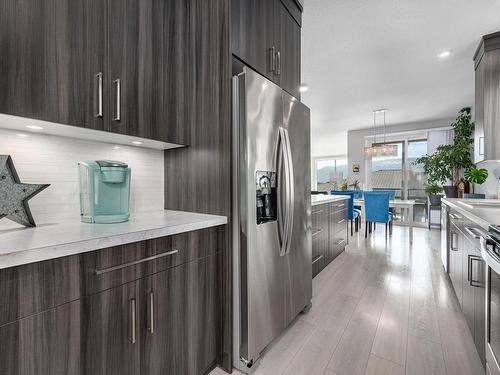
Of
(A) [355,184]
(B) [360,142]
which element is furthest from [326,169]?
(A) [355,184]

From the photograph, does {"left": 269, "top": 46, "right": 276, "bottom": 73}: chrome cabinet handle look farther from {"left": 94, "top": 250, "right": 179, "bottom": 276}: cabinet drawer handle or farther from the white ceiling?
{"left": 94, "top": 250, "right": 179, "bottom": 276}: cabinet drawer handle

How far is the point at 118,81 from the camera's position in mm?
1172

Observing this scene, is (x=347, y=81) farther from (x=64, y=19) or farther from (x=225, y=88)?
(x=64, y=19)

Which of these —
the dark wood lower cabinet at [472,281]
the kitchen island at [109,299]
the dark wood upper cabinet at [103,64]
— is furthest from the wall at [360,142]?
the kitchen island at [109,299]

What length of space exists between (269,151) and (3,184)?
128 centimetres

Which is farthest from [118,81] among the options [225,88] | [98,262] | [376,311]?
[376,311]

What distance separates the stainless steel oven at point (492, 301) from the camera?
3.39ft

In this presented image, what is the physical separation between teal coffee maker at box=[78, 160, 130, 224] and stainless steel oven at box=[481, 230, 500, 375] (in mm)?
1739

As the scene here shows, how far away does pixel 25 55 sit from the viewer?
0.91 metres

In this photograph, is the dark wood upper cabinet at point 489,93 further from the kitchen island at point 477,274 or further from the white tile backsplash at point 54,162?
the white tile backsplash at point 54,162

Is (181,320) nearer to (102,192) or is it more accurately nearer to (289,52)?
(102,192)

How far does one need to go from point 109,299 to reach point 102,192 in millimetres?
556

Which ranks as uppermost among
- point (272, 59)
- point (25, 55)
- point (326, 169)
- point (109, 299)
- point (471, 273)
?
point (272, 59)

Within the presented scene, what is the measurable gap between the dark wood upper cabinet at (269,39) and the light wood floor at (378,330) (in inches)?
74.8
